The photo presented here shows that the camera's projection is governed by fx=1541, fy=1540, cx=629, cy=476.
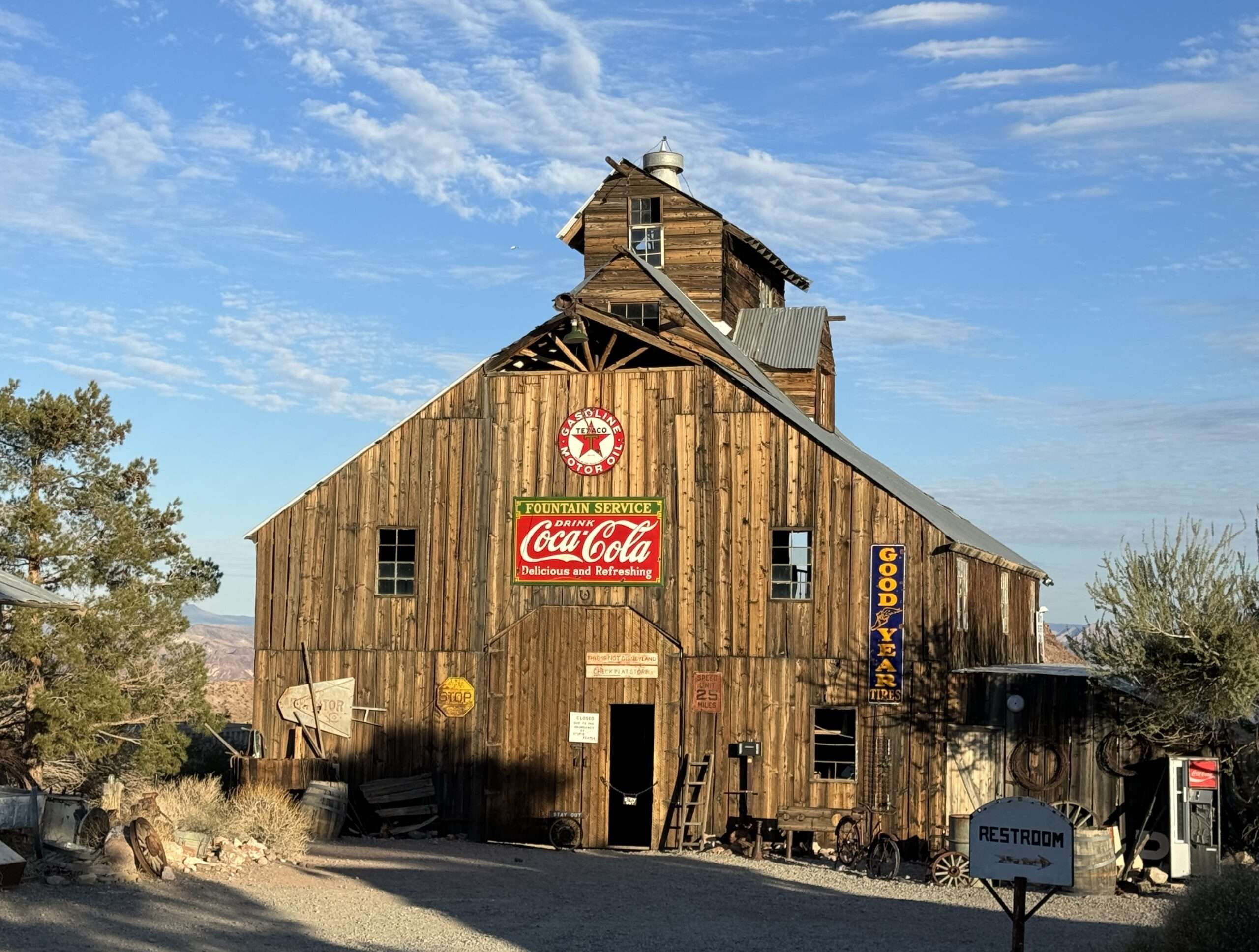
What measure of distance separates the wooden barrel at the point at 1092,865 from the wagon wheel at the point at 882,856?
2725 millimetres

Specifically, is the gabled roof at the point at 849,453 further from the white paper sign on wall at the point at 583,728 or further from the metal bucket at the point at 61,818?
the metal bucket at the point at 61,818

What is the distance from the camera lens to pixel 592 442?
2719cm

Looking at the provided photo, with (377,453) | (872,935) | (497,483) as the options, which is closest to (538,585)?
(497,483)

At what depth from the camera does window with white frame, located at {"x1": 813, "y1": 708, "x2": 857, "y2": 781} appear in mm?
25188

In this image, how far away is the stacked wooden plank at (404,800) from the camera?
26.9 metres

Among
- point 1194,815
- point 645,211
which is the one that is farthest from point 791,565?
point 645,211

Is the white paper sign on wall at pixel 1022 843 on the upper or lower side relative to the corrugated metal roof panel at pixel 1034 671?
lower

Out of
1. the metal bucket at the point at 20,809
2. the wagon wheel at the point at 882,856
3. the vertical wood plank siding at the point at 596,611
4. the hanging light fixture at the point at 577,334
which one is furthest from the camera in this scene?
the hanging light fixture at the point at 577,334

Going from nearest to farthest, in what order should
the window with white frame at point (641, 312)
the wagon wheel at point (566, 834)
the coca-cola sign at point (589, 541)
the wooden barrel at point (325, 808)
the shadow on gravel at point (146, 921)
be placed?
the shadow on gravel at point (146, 921), the wooden barrel at point (325, 808), the wagon wheel at point (566, 834), the coca-cola sign at point (589, 541), the window with white frame at point (641, 312)

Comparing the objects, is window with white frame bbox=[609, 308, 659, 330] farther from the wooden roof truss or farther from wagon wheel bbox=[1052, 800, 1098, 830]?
wagon wheel bbox=[1052, 800, 1098, 830]

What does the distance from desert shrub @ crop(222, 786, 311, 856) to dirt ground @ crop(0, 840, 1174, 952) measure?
0.46 m

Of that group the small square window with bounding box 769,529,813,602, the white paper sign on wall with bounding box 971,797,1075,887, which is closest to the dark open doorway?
the small square window with bounding box 769,529,813,602

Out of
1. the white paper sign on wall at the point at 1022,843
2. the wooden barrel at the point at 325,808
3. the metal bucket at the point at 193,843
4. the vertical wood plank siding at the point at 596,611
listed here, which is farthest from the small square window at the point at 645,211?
the white paper sign on wall at the point at 1022,843

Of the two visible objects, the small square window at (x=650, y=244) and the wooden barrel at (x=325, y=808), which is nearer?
the wooden barrel at (x=325, y=808)
